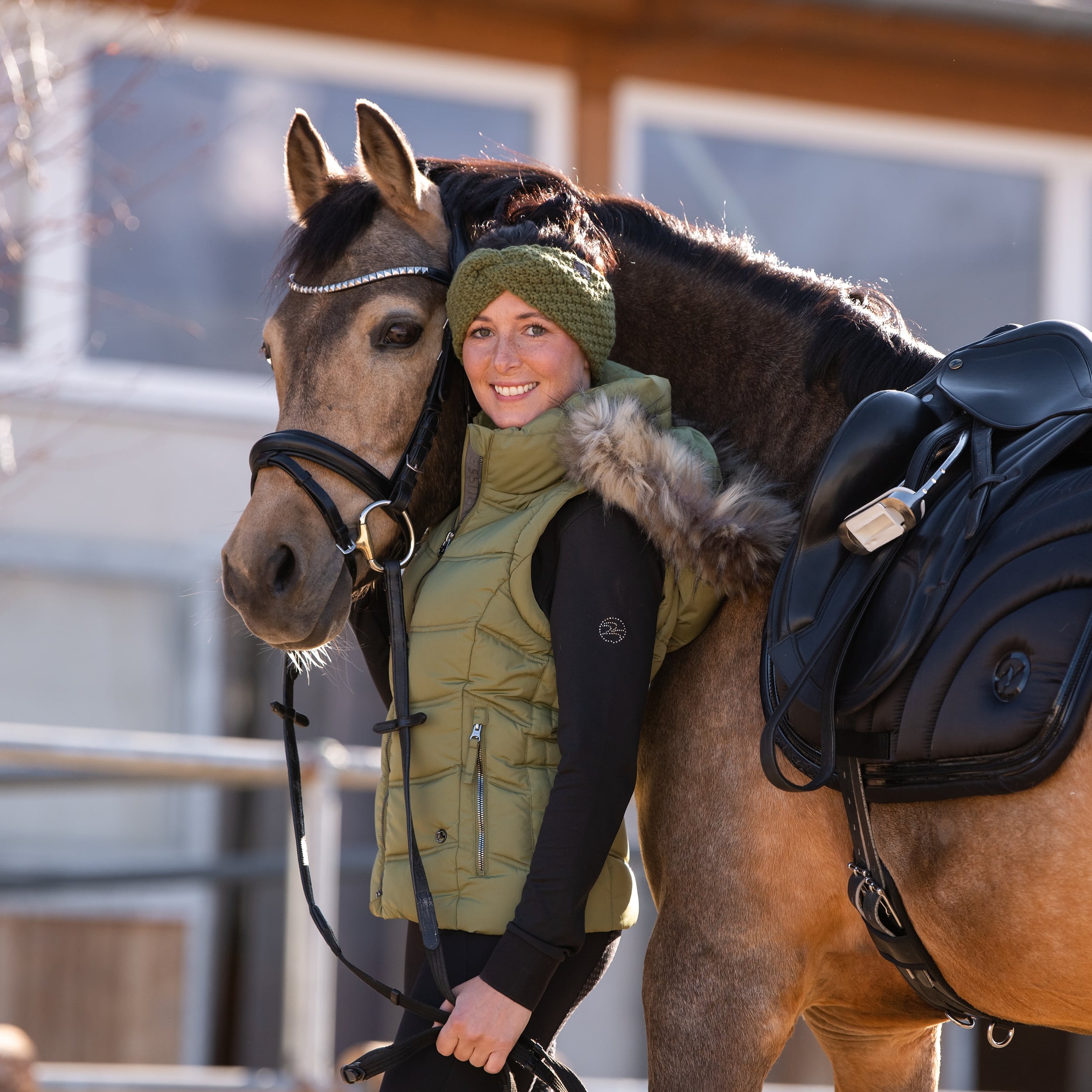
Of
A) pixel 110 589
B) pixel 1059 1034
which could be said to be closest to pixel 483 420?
pixel 110 589

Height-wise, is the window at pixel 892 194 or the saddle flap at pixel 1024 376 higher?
the window at pixel 892 194

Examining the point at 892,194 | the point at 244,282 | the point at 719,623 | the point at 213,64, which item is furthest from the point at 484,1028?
the point at 892,194

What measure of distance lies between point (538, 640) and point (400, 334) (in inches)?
22.5

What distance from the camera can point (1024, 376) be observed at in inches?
73.3

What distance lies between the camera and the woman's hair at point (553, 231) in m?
2.01

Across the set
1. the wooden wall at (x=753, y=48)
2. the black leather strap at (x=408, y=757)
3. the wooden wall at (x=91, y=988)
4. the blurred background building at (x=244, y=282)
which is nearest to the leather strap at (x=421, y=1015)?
the black leather strap at (x=408, y=757)

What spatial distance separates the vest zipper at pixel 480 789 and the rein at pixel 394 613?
83 mm

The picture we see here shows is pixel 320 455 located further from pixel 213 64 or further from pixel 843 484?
pixel 213 64

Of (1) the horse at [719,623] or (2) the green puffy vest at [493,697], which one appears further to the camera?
(2) the green puffy vest at [493,697]

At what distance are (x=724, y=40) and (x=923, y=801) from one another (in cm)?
559

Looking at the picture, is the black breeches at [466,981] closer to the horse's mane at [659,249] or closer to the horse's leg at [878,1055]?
the horse's leg at [878,1055]

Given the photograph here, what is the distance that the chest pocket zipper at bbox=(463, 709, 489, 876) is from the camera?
5.90ft

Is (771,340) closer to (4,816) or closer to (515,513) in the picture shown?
(515,513)

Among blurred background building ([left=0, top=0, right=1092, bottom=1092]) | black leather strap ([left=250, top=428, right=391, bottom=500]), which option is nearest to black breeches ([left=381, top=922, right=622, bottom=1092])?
black leather strap ([left=250, top=428, right=391, bottom=500])
